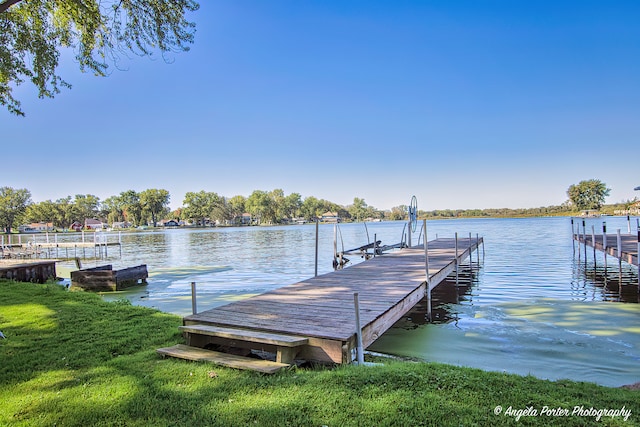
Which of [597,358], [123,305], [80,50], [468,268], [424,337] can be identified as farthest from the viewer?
[468,268]

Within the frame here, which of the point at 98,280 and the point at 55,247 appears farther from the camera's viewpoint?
the point at 55,247

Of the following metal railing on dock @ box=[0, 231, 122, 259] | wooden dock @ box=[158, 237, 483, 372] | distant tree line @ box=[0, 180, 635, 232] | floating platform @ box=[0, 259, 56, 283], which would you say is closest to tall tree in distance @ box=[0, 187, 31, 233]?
distant tree line @ box=[0, 180, 635, 232]

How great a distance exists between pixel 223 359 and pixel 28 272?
12.3 meters

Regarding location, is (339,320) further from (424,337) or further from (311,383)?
(424,337)

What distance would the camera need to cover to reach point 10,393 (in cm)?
338

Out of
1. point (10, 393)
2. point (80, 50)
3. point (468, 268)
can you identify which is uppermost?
point (80, 50)

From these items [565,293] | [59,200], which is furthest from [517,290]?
[59,200]

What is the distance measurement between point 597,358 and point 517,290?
5969 mm

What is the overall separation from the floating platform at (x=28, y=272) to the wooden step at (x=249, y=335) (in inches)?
415

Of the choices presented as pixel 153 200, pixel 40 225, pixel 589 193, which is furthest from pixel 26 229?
pixel 589 193

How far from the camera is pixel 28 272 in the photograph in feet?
41.0

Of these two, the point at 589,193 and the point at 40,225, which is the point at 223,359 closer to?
the point at 589,193

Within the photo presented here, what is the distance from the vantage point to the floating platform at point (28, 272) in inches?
457

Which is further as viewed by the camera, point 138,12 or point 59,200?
point 59,200
